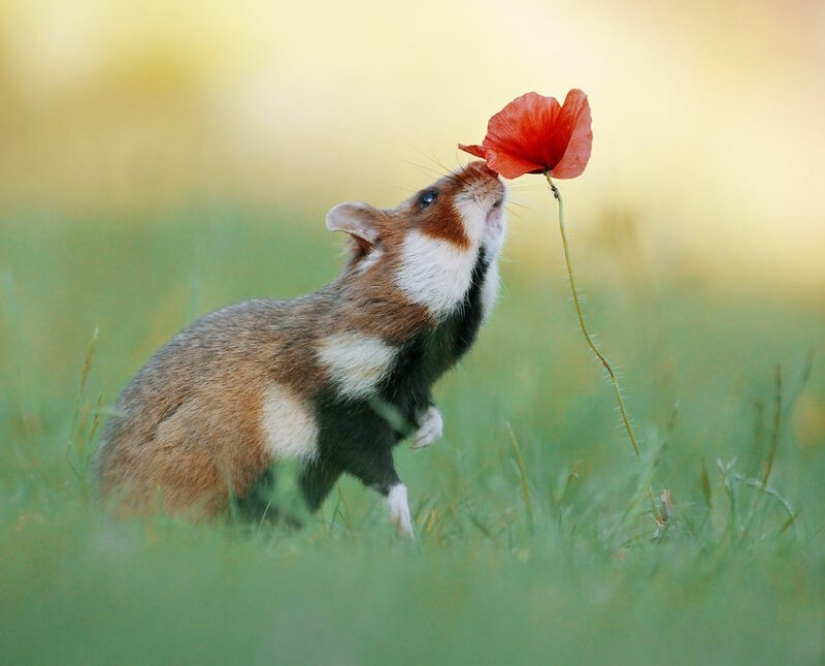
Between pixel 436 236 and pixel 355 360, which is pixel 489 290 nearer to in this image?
pixel 436 236

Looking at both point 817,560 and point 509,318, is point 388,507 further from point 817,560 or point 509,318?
point 509,318

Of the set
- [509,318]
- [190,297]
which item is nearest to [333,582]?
[190,297]

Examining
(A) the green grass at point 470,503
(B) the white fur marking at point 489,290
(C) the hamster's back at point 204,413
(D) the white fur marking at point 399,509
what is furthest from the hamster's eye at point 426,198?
(D) the white fur marking at point 399,509

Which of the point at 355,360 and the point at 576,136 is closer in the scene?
the point at 576,136

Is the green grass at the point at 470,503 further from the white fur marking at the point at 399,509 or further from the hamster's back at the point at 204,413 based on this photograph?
the hamster's back at the point at 204,413

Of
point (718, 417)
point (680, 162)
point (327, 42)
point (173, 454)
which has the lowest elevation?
point (718, 417)

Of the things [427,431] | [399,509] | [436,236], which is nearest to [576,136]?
[436,236]

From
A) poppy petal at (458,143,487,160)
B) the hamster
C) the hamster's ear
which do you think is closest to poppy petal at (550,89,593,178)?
poppy petal at (458,143,487,160)
